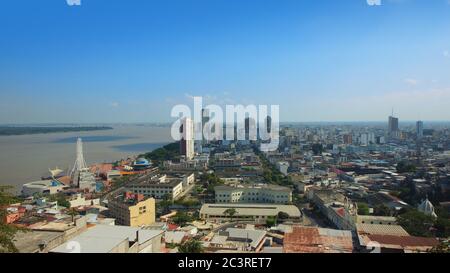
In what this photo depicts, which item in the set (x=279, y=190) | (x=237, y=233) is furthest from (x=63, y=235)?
(x=279, y=190)

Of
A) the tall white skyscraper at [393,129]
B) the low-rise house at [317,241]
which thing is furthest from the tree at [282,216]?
the tall white skyscraper at [393,129]

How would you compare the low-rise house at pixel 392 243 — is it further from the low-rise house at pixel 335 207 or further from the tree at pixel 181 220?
the tree at pixel 181 220

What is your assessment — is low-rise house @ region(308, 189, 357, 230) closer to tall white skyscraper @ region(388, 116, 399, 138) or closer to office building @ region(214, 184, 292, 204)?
office building @ region(214, 184, 292, 204)

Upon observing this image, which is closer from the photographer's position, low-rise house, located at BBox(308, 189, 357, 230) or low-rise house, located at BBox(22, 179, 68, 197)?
low-rise house, located at BBox(308, 189, 357, 230)

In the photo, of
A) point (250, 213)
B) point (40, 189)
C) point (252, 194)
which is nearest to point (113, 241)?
point (250, 213)

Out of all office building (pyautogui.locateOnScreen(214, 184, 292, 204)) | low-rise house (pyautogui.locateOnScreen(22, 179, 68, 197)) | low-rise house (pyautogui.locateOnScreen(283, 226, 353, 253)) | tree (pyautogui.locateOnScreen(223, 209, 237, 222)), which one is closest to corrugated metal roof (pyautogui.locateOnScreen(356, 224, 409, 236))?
low-rise house (pyautogui.locateOnScreen(283, 226, 353, 253))

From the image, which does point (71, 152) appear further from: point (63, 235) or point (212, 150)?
point (63, 235)

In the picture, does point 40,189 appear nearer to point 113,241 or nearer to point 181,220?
point 181,220

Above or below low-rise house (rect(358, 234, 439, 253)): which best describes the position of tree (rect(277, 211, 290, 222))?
below

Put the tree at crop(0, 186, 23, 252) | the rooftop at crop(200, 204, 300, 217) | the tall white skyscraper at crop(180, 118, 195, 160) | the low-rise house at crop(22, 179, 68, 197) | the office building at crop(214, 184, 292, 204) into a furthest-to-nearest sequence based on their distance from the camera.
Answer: the tall white skyscraper at crop(180, 118, 195, 160)
the low-rise house at crop(22, 179, 68, 197)
the office building at crop(214, 184, 292, 204)
the rooftop at crop(200, 204, 300, 217)
the tree at crop(0, 186, 23, 252)
